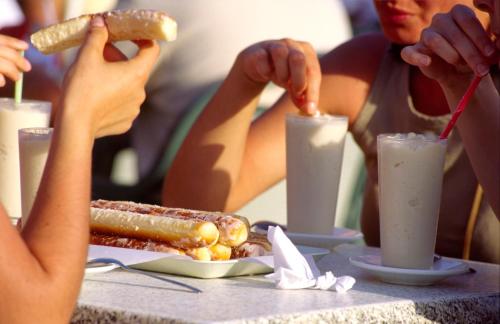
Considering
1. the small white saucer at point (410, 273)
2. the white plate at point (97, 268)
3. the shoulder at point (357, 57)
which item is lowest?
the small white saucer at point (410, 273)

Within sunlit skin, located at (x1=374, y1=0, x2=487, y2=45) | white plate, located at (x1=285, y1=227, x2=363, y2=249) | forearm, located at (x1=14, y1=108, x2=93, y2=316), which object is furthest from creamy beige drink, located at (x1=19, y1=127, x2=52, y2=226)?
sunlit skin, located at (x1=374, y1=0, x2=487, y2=45)

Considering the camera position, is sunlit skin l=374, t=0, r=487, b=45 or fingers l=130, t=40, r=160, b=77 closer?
fingers l=130, t=40, r=160, b=77

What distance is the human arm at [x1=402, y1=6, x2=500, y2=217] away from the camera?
1.71 metres

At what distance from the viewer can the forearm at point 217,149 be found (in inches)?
92.0

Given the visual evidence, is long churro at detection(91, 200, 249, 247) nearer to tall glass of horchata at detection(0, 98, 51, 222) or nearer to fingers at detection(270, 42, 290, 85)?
tall glass of horchata at detection(0, 98, 51, 222)

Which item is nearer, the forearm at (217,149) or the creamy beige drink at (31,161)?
the creamy beige drink at (31,161)

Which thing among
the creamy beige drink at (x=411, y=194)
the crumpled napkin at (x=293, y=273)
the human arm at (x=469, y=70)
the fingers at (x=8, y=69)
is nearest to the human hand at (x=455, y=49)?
the human arm at (x=469, y=70)

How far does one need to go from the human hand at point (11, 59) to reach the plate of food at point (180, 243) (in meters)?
0.32

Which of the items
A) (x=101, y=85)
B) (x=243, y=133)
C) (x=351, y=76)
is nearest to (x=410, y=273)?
(x=101, y=85)

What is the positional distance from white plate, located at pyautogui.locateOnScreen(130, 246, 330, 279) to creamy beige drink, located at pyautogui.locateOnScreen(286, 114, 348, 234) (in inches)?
15.8

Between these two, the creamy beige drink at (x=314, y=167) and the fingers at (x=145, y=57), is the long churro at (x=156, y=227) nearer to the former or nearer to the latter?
the fingers at (x=145, y=57)

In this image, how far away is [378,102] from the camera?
2484 millimetres

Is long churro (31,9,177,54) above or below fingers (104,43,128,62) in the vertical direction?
above

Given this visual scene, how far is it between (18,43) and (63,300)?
68cm
